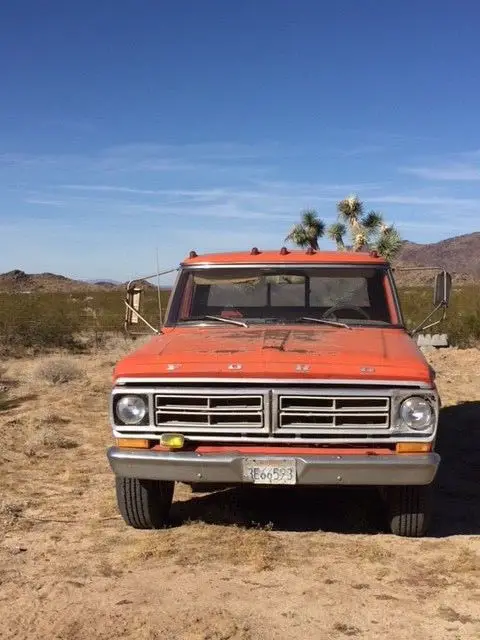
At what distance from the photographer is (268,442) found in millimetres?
4723

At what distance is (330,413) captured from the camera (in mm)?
4645

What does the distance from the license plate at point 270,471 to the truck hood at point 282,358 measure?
0.52 meters

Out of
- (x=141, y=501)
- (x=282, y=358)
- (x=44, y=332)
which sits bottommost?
(x=44, y=332)

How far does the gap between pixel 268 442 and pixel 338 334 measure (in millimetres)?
1166

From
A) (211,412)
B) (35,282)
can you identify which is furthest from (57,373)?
(35,282)

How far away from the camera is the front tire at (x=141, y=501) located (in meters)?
5.16

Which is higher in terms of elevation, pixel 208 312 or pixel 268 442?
pixel 208 312

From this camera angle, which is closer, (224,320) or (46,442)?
(224,320)

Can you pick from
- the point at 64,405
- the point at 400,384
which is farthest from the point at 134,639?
the point at 64,405

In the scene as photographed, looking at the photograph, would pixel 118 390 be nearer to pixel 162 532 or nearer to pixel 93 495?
pixel 162 532

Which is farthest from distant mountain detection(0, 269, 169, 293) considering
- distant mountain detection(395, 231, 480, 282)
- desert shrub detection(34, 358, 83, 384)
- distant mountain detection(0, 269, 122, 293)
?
desert shrub detection(34, 358, 83, 384)

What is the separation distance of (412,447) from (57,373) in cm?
1173

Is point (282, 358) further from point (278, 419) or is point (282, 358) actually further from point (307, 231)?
point (307, 231)

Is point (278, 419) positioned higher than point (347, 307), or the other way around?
point (347, 307)
